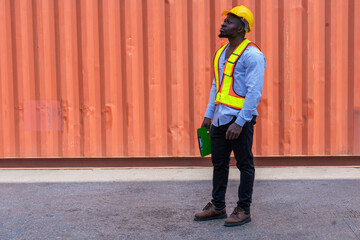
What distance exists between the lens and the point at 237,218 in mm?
3789

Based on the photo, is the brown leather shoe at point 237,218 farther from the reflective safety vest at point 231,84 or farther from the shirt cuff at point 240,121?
the reflective safety vest at point 231,84

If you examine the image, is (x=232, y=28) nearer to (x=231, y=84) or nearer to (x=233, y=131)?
(x=231, y=84)

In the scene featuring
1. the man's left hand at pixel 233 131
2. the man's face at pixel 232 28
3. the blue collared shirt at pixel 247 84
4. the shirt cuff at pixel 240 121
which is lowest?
the man's left hand at pixel 233 131

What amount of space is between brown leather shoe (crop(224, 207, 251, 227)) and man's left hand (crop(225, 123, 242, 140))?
0.66 meters

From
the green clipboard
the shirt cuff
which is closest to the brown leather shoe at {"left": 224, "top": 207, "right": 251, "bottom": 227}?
the green clipboard

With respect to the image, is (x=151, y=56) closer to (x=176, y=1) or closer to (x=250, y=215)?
(x=176, y=1)

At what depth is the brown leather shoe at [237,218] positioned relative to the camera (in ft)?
12.3

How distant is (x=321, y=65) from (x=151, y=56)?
2.31 meters

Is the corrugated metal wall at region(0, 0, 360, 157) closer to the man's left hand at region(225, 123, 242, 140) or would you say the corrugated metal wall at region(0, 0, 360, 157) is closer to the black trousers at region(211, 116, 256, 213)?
the black trousers at region(211, 116, 256, 213)

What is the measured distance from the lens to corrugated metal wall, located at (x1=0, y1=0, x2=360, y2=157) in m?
6.09

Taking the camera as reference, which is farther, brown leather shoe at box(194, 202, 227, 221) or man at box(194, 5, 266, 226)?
brown leather shoe at box(194, 202, 227, 221)

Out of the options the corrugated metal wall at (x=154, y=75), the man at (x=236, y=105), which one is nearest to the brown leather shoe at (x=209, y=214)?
the man at (x=236, y=105)

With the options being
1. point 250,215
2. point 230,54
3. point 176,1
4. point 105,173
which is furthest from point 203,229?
point 176,1

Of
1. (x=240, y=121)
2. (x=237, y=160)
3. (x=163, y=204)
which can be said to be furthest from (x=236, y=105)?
(x=163, y=204)
